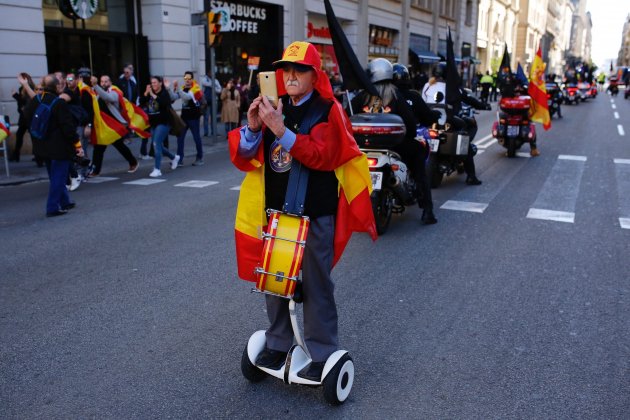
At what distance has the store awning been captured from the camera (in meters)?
38.7

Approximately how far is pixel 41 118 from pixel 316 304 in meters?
5.91

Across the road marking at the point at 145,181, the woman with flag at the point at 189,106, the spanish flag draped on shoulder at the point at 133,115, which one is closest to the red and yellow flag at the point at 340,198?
the road marking at the point at 145,181

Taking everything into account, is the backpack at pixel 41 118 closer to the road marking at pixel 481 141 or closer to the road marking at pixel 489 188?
the road marking at pixel 489 188

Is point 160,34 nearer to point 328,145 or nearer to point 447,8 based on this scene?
point 328,145

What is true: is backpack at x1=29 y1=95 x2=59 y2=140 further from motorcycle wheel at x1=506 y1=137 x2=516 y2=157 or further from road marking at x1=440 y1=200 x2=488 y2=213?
motorcycle wheel at x1=506 y1=137 x2=516 y2=157

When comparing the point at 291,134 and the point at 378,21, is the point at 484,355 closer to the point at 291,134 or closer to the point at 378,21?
the point at 291,134

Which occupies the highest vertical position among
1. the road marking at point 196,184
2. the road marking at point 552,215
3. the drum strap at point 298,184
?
the drum strap at point 298,184

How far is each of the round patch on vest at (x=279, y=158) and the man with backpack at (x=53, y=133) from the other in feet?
18.0

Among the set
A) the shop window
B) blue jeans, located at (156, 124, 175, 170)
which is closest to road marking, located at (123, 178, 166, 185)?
blue jeans, located at (156, 124, 175, 170)

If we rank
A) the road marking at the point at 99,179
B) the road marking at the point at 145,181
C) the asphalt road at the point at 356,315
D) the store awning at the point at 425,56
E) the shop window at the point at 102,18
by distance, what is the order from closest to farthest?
the asphalt road at the point at 356,315 → the road marking at the point at 145,181 → the road marking at the point at 99,179 → the shop window at the point at 102,18 → the store awning at the point at 425,56

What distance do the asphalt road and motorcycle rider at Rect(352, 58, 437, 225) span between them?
44 cm

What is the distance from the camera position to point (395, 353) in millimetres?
4023

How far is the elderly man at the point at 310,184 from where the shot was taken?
309 cm

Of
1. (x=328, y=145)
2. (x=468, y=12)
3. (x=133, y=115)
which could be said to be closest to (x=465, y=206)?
(x=328, y=145)
